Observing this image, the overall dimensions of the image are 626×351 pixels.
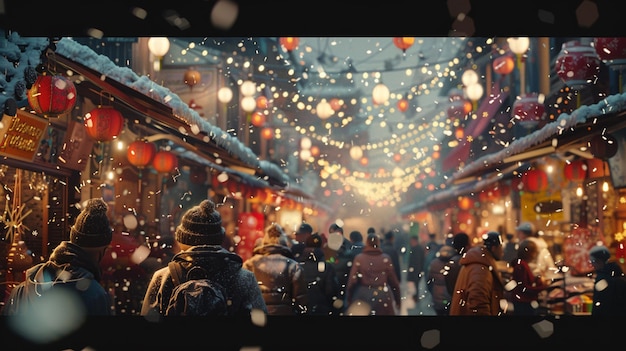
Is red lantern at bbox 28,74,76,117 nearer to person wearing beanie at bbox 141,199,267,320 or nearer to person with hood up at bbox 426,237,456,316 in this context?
person wearing beanie at bbox 141,199,267,320

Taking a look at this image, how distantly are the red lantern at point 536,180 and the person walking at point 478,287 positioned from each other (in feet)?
29.8

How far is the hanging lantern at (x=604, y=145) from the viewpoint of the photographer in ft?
35.7

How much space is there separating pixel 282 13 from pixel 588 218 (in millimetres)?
12801

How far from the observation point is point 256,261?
24.8ft

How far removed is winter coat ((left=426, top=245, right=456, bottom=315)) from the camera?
36.6 feet

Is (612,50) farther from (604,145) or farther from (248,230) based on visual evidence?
(248,230)

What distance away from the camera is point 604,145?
10.9 metres

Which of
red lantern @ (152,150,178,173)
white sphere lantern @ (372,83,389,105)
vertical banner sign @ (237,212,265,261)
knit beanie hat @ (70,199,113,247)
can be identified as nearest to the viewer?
knit beanie hat @ (70,199,113,247)

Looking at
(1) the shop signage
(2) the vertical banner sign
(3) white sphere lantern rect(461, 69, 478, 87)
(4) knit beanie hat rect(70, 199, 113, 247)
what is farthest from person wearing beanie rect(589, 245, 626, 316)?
(2) the vertical banner sign

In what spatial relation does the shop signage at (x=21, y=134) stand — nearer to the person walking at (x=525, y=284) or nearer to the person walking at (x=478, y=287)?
the person walking at (x=478, y=287)

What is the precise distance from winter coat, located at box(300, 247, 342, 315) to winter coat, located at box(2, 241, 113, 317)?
219 inches

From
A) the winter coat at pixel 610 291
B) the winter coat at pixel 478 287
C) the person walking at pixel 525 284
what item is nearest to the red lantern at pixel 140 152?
the person walking at pixel 525 284

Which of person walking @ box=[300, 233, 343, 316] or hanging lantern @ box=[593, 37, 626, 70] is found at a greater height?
hanging lantern @ box=[593, 37, 626, 70]

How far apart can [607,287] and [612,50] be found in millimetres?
3625
